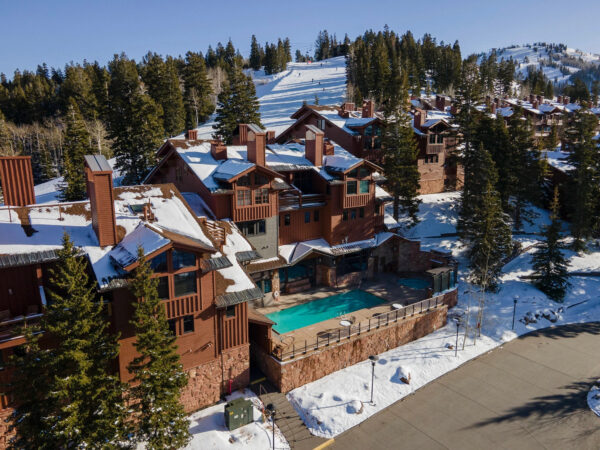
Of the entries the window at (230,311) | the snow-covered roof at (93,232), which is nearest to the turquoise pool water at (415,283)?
the window at (230,311)

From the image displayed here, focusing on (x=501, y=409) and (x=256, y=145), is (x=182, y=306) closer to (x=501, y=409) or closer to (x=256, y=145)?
(x=256, y=145)

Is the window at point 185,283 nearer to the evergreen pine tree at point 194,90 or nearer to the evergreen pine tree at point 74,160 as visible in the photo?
the evergreen pine tree at point 74,160

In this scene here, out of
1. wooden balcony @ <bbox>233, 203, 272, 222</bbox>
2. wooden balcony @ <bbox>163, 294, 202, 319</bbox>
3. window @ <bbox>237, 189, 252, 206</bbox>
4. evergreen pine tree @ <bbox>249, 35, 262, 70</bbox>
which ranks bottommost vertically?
wooden balcony @ <bbox>163, 294, 202, 319</bbox>

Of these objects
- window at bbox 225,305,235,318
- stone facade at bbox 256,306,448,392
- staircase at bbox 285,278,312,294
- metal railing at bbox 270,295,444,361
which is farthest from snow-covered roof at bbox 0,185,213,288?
staircase at bbox 285,278,312,294

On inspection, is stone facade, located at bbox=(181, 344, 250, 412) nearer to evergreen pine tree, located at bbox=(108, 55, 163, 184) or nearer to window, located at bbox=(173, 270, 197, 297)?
window, located at bbox=(173, 270, 197, 297)

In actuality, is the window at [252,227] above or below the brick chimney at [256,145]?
below

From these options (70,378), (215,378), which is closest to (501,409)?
(215,378)

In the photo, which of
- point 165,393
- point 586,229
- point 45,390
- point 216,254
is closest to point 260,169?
point 216,254
